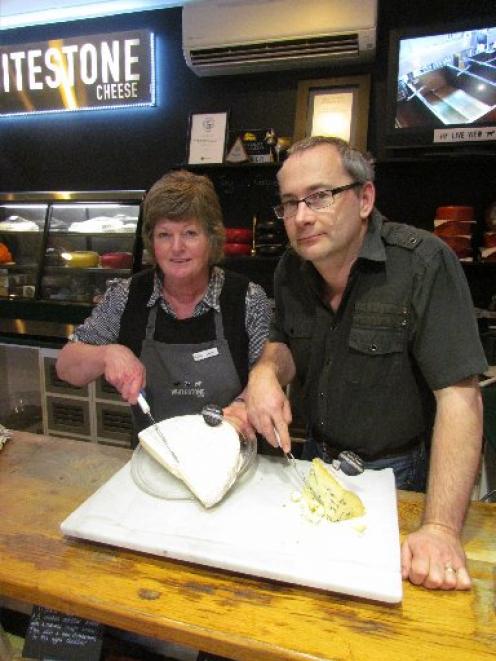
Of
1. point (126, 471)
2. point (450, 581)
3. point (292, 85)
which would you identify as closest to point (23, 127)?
point (292, 85)

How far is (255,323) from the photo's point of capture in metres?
1.85

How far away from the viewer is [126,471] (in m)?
A: 1.23

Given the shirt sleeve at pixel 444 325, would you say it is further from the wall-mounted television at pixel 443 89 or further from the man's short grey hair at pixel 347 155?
the wall-mounted television at pixel 443 89

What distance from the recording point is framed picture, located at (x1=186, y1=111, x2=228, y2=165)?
375 centimetres

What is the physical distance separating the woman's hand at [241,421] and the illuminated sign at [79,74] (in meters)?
3.47

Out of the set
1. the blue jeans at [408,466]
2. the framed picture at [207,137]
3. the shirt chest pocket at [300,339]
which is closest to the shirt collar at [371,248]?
the shirt chest pocket at [300,339]

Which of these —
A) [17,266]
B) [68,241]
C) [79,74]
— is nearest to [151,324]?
[68,241]

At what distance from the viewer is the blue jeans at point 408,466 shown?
1.49m

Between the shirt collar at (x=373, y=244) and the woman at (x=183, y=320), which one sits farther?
the woman at (x=183, y=320)

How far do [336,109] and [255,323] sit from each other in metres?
2.39

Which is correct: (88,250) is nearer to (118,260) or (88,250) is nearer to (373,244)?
(118,260)

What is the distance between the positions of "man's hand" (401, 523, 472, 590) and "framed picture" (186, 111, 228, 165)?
10.6 feet

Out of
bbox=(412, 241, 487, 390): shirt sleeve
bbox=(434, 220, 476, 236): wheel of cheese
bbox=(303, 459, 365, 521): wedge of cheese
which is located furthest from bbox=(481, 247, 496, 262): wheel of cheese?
bbox=(303, 459, 365, 521): wedge of cheese

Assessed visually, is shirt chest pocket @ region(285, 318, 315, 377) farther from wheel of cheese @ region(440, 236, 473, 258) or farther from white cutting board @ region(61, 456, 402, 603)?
wheel of cheese @ region(440, 236, 473, 258)
